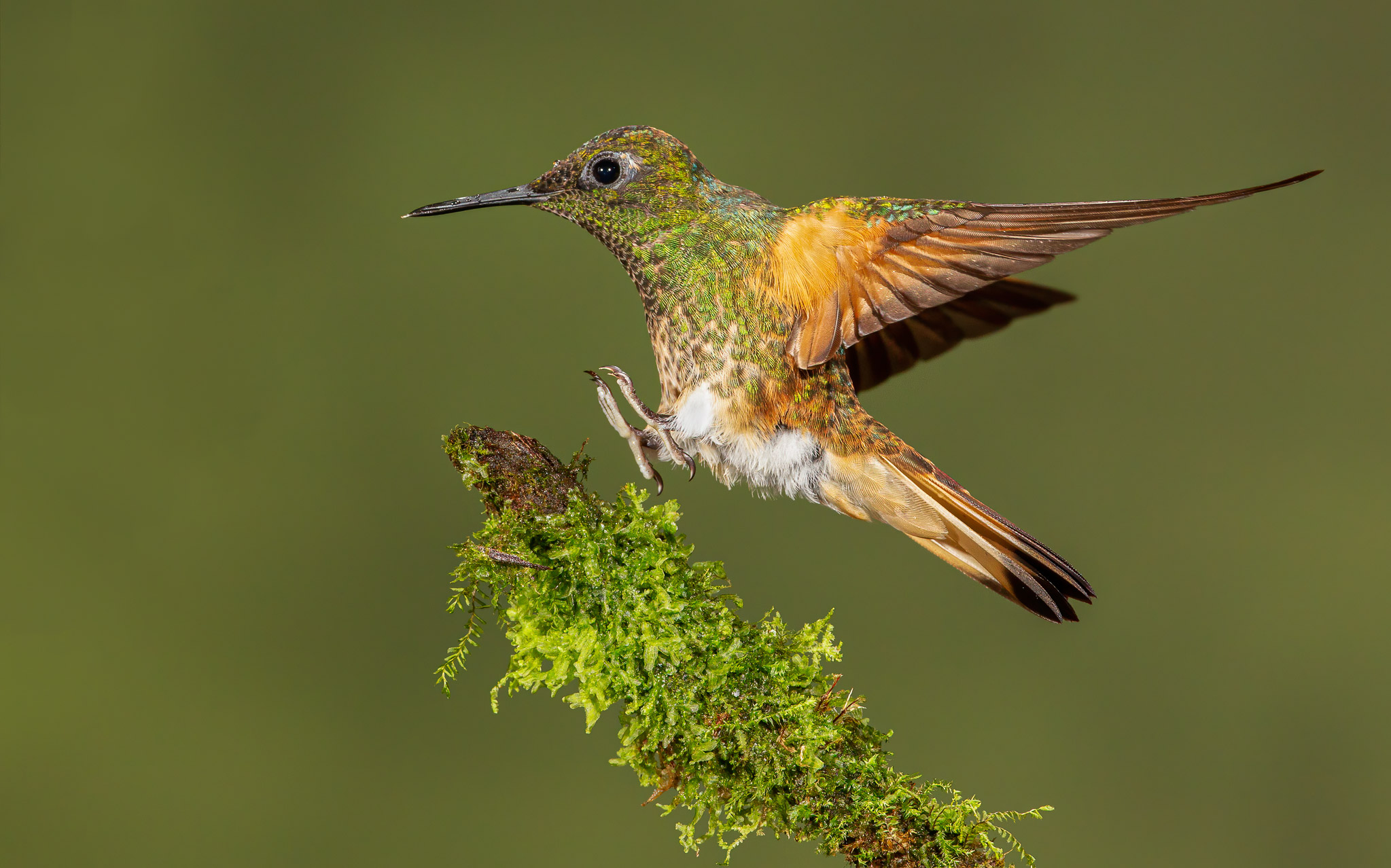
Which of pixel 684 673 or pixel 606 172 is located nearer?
pixel 684 673

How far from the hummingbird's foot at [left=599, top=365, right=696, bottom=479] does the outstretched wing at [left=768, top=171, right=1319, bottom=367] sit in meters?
0.27

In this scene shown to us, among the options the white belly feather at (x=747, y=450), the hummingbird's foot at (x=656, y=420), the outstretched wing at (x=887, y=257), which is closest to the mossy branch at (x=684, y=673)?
the hummingbird's foot at (x=656, y=420)

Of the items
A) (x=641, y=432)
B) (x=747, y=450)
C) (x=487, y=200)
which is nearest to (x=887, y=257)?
(x=747, y=450)

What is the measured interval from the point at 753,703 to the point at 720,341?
684mm

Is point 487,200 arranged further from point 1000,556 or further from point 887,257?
point 1000,556

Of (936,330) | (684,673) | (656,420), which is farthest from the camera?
(936,330)

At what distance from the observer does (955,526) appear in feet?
5.35

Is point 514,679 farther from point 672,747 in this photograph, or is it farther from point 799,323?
point 799,323

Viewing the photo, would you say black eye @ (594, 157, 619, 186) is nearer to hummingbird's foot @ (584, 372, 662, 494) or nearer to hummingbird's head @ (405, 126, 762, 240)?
hummingbird's head @ (405, 126, 762, 240)

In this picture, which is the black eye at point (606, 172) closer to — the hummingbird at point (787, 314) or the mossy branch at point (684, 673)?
the hummingbird at point (787, 314)

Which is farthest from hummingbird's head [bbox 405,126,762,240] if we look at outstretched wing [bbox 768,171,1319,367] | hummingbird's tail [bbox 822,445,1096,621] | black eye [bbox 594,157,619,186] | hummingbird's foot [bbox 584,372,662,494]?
hummingbird's tail [bbox 822,445,1096,621]

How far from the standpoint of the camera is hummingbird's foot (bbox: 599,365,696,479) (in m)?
1.50

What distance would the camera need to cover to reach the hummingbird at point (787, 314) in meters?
1.52

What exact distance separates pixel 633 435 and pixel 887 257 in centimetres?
53
